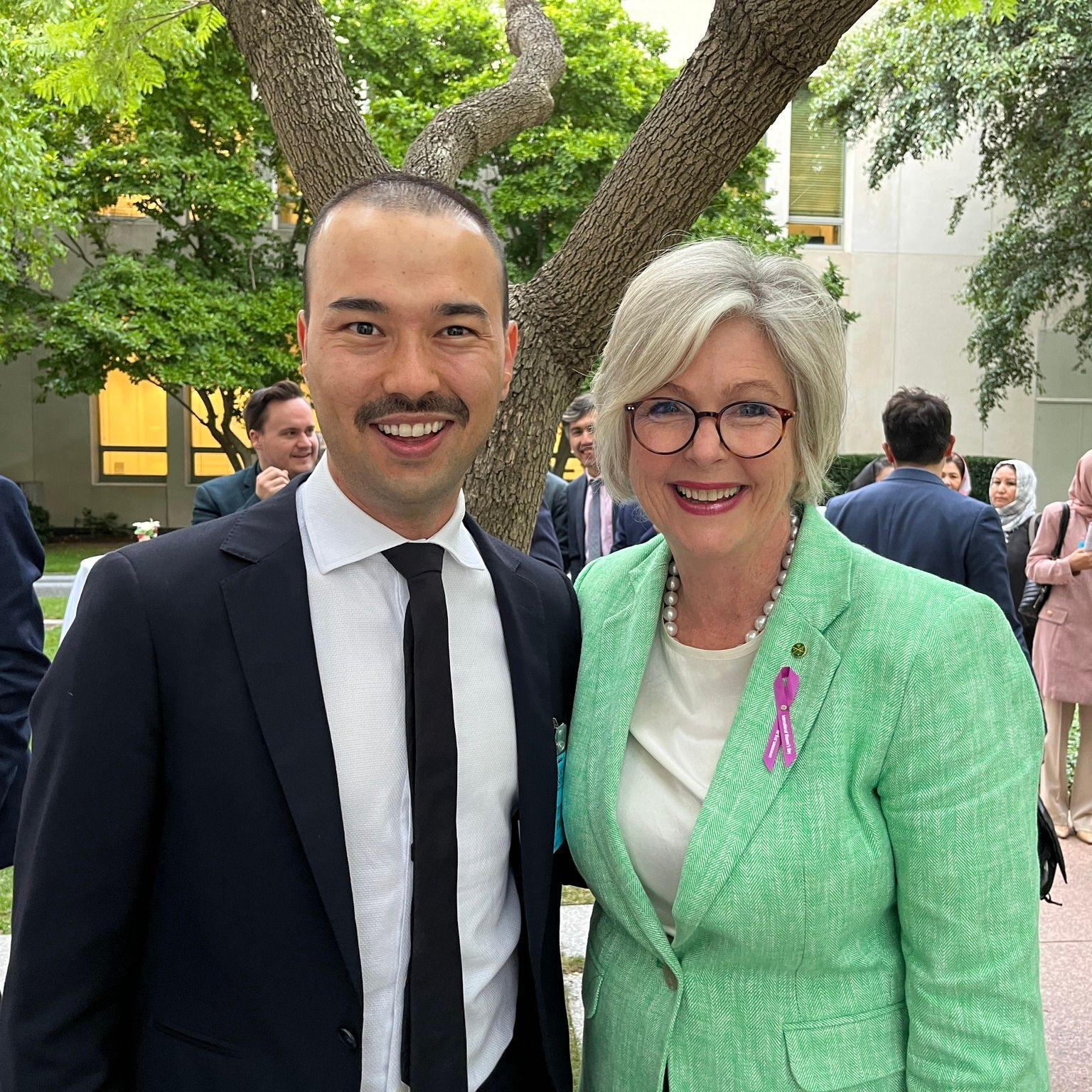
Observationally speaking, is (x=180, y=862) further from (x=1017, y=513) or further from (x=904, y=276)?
(x=904, y=276)

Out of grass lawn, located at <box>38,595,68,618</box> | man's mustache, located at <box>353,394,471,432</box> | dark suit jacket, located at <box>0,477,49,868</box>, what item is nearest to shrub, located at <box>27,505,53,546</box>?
grass lawn, located at <box>38,595,68,618</box>

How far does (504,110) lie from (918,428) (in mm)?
2450

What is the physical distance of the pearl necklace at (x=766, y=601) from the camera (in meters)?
1.97

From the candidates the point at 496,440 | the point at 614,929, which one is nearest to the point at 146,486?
the point at 496,440

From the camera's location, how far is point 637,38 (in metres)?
18.2

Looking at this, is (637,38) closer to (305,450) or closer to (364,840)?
(305,450)

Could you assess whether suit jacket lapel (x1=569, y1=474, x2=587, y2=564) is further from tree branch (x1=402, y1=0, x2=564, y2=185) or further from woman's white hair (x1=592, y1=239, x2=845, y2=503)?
woman's white hair (x1=592, y1=239, x2=845, y2=503)

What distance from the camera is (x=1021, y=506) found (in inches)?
325

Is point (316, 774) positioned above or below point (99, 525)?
above

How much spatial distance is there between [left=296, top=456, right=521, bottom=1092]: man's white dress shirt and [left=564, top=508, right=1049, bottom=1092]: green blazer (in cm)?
24

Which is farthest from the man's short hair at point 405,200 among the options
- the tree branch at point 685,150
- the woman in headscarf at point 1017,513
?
the woman in headscarf at point 1017,513

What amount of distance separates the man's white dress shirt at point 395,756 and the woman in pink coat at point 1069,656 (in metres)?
5.34

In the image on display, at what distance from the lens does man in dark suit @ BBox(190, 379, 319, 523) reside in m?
5.17

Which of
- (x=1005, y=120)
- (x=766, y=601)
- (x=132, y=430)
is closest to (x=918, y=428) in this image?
(x=766, y=601)
